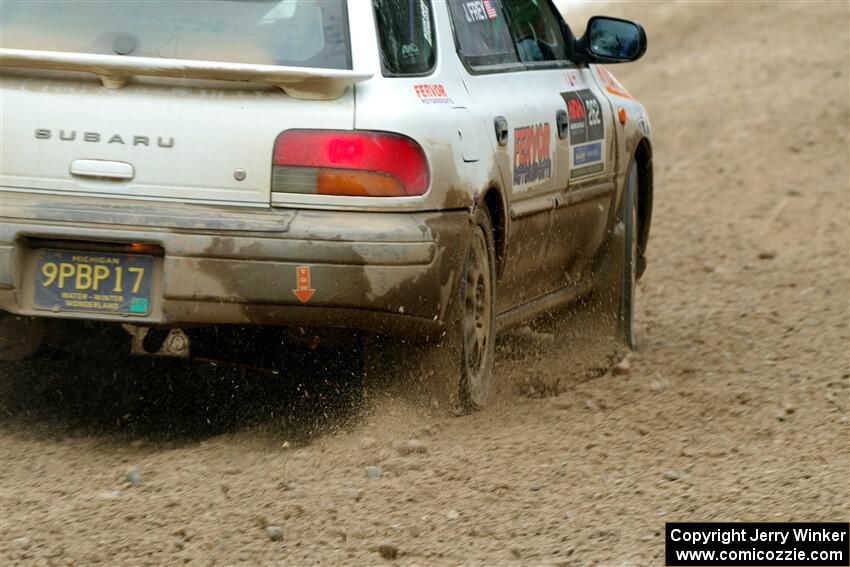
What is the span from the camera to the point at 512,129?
609cm

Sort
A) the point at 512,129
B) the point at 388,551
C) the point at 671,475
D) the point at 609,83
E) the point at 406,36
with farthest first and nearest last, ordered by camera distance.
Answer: the point at 609,83 < the point at 512,129 < the point at 406,36 < the point at 671,475 < the point at 388,551

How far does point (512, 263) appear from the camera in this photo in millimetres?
6379

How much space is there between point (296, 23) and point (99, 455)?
1.49 m

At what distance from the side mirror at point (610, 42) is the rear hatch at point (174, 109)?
2.27 metres

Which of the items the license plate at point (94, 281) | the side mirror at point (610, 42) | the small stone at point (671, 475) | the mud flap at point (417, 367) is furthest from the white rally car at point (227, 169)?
the side mirror at point (610, 42)

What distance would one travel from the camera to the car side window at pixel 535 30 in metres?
6.84

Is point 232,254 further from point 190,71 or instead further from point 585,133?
point 585,133

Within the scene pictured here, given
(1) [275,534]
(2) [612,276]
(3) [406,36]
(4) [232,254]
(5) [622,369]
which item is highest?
(3) [406,36]

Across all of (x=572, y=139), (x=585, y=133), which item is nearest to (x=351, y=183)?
(x=572, y=139)

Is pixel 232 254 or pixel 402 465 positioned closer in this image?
pixel 232 254

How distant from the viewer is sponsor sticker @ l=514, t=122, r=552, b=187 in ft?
20.2

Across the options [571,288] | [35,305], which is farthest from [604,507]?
[571,288]

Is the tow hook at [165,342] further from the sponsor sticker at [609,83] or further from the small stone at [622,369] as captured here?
the sponsor sticker at [609,83]

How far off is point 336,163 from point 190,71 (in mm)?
501
